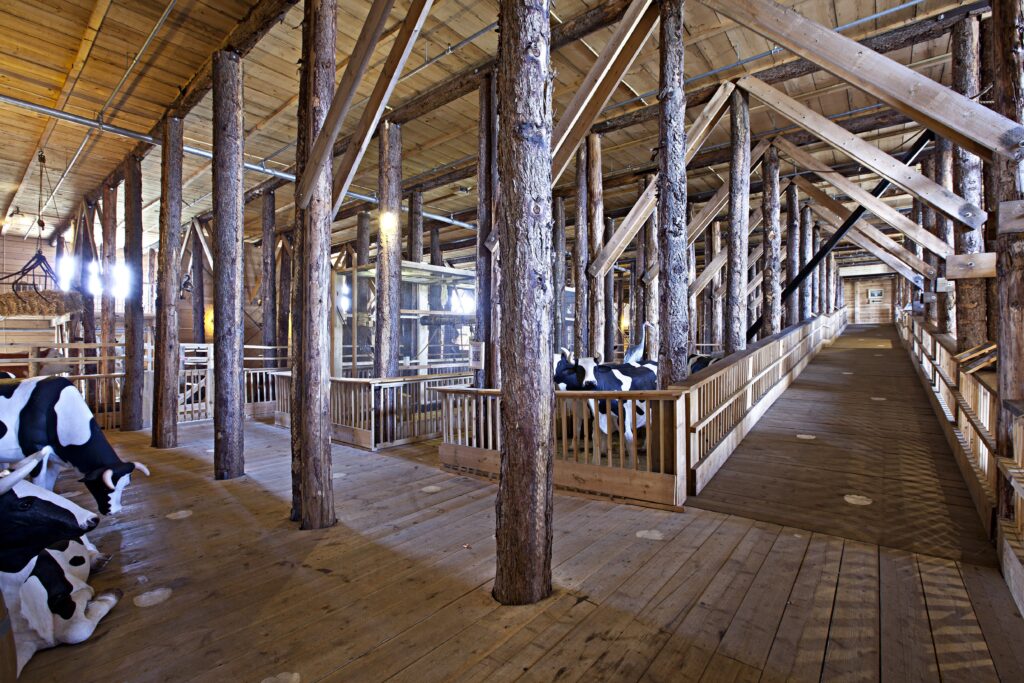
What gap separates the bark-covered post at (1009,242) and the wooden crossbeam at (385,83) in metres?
3.85

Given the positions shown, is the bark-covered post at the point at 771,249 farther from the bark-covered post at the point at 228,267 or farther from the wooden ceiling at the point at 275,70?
the bark-covered post at the point at 228,267

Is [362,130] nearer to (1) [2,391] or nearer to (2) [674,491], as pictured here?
(1) [2,391]

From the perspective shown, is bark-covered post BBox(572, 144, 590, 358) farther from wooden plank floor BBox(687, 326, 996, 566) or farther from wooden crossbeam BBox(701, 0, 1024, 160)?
wooden crossbeam BBox(701, 0, 1024, 160)

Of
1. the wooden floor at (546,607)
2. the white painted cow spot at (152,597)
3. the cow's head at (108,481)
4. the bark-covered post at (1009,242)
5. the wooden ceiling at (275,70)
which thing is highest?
the wooden ceiling at (275,70)

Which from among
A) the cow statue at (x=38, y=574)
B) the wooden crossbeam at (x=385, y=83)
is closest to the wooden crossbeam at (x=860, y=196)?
the wooden crossbeam at (x=385, y=83)

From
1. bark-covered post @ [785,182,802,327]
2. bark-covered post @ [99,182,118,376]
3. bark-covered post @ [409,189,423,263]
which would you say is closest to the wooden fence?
bark-covered post @ [409,189,423,263]

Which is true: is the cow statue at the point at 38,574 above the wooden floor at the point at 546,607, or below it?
above

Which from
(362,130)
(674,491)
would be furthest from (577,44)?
(674,491)

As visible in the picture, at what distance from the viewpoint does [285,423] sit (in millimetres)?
8594

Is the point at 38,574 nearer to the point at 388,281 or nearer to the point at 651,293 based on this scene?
the point at 388,281

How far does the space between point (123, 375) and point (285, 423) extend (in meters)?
2.92

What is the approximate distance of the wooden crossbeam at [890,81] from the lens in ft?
10.3

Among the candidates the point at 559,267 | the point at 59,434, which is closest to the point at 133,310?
the point at 59,434

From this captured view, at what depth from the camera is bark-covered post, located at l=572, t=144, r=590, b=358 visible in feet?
27.2
